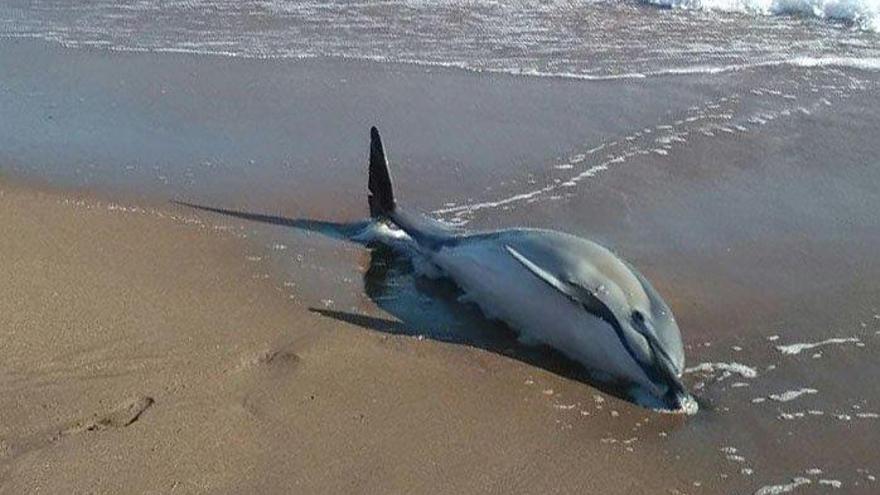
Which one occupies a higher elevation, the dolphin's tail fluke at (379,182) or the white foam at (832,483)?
the dolphin's tail fluke at (379,182)

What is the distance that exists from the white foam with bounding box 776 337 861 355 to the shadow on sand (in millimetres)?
1004

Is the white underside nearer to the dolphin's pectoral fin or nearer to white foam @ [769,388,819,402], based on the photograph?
the dolphin's pectoral fin

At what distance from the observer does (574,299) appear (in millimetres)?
5336

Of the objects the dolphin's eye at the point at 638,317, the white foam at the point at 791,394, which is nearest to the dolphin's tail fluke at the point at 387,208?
the dolphin's eye at the point at 638,317

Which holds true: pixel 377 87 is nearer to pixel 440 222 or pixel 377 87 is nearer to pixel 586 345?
pixel 440 222

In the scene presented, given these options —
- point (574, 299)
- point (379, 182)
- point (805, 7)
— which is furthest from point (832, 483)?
point (805, 7)

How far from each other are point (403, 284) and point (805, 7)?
31.4 ft

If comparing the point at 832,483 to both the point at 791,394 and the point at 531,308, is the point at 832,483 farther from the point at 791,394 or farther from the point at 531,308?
the point at 531,308

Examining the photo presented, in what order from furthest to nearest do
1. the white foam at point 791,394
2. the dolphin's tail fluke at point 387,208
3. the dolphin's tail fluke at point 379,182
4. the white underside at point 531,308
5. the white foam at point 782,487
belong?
the dolphin's tail fluke at point 379,182
the dolphin's tail fluke at point 387,208
the white underside at point 531,308
the white foam at point 791,394
the white foam at point 782,487

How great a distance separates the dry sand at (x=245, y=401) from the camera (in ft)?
13.8

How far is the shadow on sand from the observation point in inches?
208

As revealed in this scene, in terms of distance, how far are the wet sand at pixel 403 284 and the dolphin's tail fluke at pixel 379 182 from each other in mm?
293

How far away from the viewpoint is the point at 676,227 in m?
6.89

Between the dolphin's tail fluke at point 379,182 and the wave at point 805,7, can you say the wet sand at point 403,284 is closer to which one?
the dolphin's tail fluke at point 379,182
